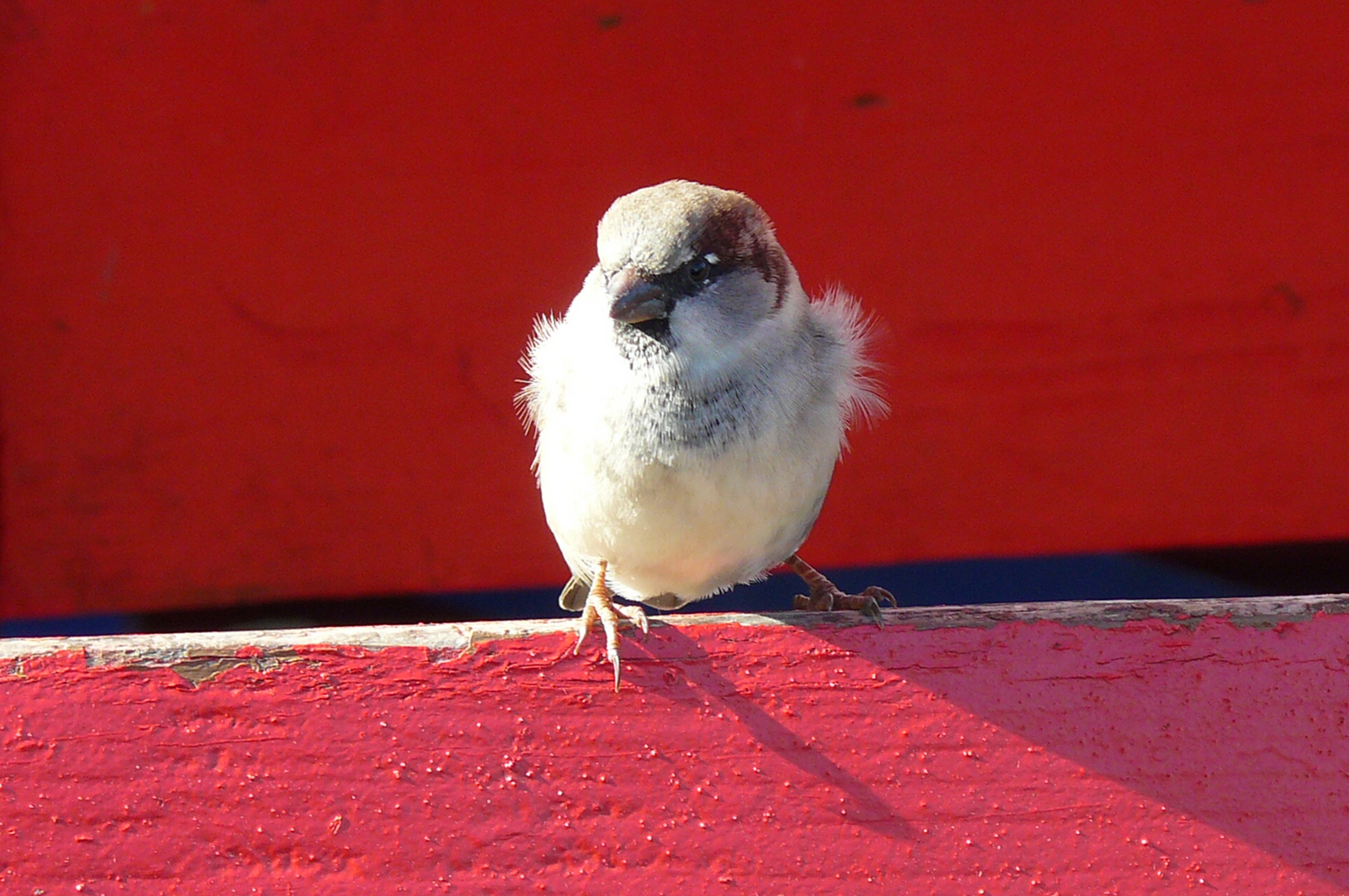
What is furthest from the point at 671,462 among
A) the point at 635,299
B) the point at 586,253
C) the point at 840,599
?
the point at 586,253

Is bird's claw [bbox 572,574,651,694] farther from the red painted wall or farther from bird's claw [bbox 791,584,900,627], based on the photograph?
the red painted wall

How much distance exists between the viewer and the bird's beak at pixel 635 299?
5.00ft

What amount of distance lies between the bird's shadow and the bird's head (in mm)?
516

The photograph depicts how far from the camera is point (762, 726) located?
3.64 feet

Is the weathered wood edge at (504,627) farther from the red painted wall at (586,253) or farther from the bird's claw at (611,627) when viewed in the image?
the red painted wall at (586,253)

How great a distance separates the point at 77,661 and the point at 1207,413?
235 cm

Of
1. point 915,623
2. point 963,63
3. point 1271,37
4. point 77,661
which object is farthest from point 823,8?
point 77,661

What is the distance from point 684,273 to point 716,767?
2.17 ft

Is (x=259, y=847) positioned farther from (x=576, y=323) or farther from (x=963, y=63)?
(x=963, y=63)

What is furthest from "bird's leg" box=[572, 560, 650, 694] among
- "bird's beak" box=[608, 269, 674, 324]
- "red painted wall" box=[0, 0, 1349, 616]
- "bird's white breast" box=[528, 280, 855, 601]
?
"red painted wall" box=[0, 0, 1349, 616]

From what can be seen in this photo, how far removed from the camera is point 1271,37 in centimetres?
264

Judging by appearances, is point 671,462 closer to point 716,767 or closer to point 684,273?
point 684,273

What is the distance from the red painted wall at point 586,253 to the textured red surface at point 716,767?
1.72m

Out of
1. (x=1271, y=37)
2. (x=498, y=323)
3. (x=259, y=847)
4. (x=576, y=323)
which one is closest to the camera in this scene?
(x=259, y=847)
